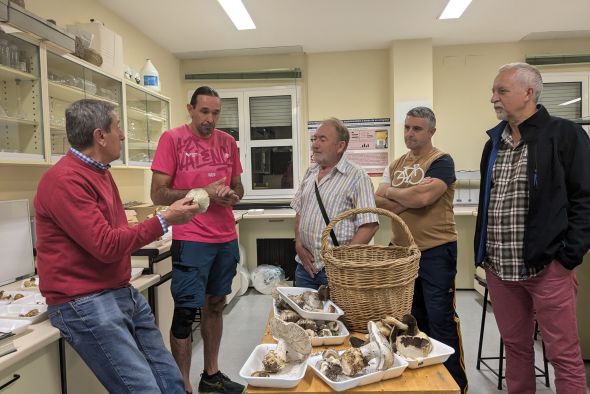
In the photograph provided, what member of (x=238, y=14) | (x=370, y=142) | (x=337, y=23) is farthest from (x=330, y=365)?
(x=370, y=142)

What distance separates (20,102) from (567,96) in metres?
5.18

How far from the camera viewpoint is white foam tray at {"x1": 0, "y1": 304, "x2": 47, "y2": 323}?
150 centimetres

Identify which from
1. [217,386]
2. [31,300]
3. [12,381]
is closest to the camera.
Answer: [12,381]

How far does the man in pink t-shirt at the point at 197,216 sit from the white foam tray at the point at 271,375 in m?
0.97

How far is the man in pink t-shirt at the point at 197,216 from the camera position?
197 cm

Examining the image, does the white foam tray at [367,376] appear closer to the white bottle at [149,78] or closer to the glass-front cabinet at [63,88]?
the glass-front cabinet at [63,88]

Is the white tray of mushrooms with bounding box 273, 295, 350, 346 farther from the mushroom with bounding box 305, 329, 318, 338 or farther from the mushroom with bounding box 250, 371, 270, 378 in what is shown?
the mushroom with bounding box 250, 371, 270, 378

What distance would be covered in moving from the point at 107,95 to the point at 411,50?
3.16 m

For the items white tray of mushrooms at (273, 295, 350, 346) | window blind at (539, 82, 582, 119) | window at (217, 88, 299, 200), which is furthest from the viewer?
window at (217, 88, 299, 200)

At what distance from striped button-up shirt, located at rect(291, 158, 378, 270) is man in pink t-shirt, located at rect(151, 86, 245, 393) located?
1.51 ft

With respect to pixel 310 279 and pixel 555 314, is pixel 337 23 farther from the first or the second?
pixel 555 314

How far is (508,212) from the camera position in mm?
1605

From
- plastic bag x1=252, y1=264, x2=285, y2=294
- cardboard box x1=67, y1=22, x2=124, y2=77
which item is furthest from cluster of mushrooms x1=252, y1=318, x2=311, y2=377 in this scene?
plastic bag x1=252, y1=264, x2=285, y2=294

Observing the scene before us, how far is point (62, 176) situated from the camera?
1.25m
